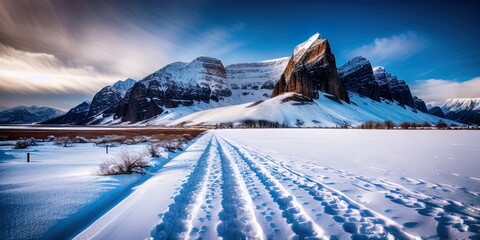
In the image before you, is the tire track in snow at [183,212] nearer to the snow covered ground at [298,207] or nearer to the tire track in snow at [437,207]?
the snow covered ground at [298,207]

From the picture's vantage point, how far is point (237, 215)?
4102 millimetres

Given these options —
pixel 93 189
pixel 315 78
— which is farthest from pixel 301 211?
pixel 315 78

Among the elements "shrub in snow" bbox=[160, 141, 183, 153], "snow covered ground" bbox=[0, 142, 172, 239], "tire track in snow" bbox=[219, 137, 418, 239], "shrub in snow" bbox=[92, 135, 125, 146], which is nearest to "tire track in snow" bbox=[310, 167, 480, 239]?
"tire track in snow" bbox=[219, 137, 418, 239]

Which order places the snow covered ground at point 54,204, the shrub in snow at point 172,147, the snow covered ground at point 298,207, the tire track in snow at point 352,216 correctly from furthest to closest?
the shrub in snow at point 172,147 → the snow covered ground at point 54,204 → the snow covered ground at point 298,207 → the tire track in snow at point 352,216

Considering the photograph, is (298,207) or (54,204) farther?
(54,204)

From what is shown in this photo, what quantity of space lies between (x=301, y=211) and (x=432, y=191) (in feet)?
12.4

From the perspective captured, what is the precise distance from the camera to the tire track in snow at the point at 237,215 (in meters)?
3.40

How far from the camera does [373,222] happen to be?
3.63 metres

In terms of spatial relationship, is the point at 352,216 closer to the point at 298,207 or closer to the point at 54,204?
the point at 298,207

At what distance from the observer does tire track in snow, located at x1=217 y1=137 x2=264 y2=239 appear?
3.40m

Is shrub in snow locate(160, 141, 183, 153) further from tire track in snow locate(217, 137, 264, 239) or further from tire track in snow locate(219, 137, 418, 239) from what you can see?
tire track in snow locate(219, 137, 418, 239)

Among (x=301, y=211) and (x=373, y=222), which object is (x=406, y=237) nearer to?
(x=373, y=222)

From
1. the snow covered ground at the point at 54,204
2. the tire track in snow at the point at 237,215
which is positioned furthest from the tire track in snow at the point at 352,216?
the snow covered ground at the point at 54,204

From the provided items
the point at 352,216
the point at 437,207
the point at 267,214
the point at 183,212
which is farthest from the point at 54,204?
the point at 437,207
